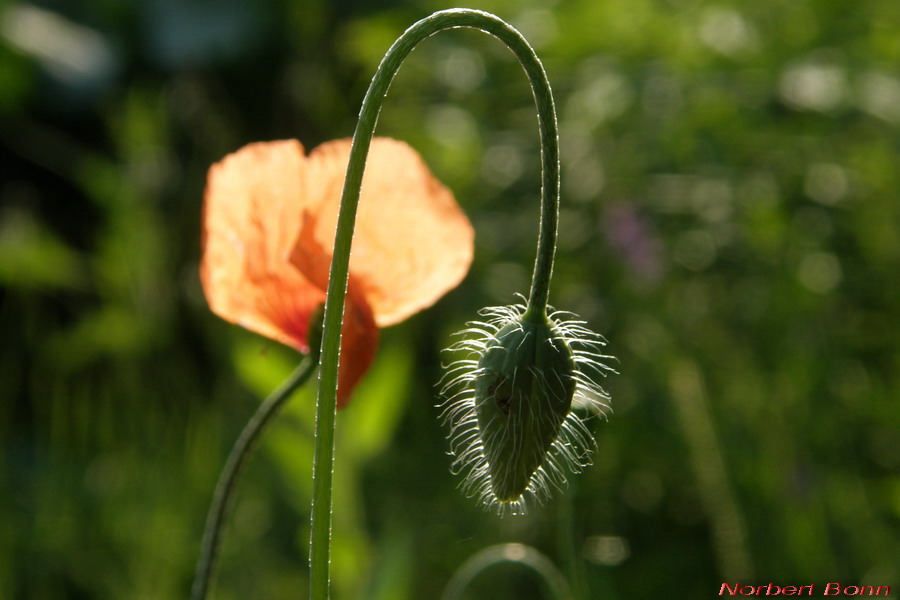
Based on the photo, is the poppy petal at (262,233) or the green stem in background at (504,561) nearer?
the poppy petal at (262,233)

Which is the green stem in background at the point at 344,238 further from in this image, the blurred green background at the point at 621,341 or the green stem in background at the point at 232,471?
the blurred green background at the point at 621,341

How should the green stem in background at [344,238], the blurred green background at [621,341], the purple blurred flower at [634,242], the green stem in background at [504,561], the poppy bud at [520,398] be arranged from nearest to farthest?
the green stem in background at [344,238]
the poppy bud at [520,398]
the green stem in background at [504,561]
the blurred green background at [621,341]
the purple blurred flower at [634,242]

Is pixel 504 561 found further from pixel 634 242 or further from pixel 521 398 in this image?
pixel 634 242

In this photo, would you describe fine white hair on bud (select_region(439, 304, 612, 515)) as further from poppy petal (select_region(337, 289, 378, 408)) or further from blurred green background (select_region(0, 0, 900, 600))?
blurred green background (select_region(0, 0, 900, 600))

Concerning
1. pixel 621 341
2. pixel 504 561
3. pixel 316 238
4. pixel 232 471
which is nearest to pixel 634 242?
pixel 621 341

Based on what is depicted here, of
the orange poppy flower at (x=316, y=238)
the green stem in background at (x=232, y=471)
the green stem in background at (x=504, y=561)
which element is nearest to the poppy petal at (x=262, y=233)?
the orange poppy flower at (x=316, y=238)

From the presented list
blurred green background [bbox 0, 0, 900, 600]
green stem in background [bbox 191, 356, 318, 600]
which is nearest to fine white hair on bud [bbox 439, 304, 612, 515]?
green stem in background [bbox 191, 356, 318, 600]
